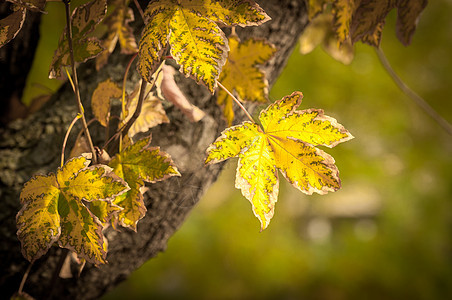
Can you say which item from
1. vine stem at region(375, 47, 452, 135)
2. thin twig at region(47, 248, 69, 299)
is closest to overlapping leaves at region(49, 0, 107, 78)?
thin twig at region(47, 248, 69, 299)

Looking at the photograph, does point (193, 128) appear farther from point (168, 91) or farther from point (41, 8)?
point (41, 8)

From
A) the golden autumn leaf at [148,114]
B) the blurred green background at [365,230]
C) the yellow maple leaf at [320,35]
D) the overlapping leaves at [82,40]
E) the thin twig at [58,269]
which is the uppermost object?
the overlapping leaves at [82,40]

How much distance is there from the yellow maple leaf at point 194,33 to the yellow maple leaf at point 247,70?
195 millimetres

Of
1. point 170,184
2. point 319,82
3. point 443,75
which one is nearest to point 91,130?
point 170,184

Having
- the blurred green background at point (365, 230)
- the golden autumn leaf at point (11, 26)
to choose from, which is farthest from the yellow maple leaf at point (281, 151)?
the blurred green background at point (365, 230)

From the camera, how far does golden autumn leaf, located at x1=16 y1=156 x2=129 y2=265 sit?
452mm

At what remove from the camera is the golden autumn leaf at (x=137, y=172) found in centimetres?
50

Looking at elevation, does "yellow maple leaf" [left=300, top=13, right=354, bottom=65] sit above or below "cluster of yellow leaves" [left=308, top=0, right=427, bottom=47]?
below

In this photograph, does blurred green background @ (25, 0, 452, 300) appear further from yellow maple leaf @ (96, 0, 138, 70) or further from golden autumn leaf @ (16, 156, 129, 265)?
golden autumn leaf @ (16, 156, 129, 265)

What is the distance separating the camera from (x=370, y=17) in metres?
0.58

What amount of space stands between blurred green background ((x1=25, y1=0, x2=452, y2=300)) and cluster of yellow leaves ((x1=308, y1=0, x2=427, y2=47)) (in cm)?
433

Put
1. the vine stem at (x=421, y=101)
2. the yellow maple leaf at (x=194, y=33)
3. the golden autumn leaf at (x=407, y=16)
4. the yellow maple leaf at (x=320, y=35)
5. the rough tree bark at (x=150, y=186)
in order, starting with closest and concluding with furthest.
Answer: the yellow maple leaf at (x=194, y=33), the golden autumn leaf at (x=407, y=16), the rough tree bark at (x=150, y=186), the vine stem at (x=421, y=101), the yellow maple leaf at (x=320, y=35)

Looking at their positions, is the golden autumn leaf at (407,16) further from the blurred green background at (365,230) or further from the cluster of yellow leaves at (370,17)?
the blurred green background at (365,230)

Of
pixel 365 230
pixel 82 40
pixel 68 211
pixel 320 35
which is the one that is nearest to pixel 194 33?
pixel 82 40
